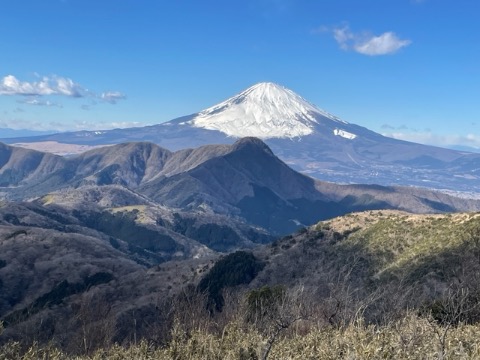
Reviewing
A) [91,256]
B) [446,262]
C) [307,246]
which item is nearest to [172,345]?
[446,262]

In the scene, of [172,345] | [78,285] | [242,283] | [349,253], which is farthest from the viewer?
[78,285]

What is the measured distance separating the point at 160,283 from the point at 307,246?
3611cm

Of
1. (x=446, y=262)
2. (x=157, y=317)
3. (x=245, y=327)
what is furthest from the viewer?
(x=157, y=317)

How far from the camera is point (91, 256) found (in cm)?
16525

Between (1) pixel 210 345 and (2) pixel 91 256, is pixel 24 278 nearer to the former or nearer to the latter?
(2) pixel 91 256

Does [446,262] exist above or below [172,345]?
below

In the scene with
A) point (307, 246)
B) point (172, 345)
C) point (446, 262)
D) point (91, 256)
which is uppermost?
point (172, 345)

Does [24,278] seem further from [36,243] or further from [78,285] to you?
[36,243]

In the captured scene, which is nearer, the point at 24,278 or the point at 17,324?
the point at 17,324

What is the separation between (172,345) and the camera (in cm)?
2761

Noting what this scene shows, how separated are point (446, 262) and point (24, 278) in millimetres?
116070

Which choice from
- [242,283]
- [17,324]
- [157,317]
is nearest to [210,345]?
[157,317]

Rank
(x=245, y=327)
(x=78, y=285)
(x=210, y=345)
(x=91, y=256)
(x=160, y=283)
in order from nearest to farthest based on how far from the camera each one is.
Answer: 1. (x=210, y=345)
2. (x=245, y=327)
3. (x=160, y=283)
4. (x=78, y=285)
5. (x=91, y=256)

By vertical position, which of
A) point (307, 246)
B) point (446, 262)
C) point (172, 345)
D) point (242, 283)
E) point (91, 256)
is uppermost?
point (172, 345)
